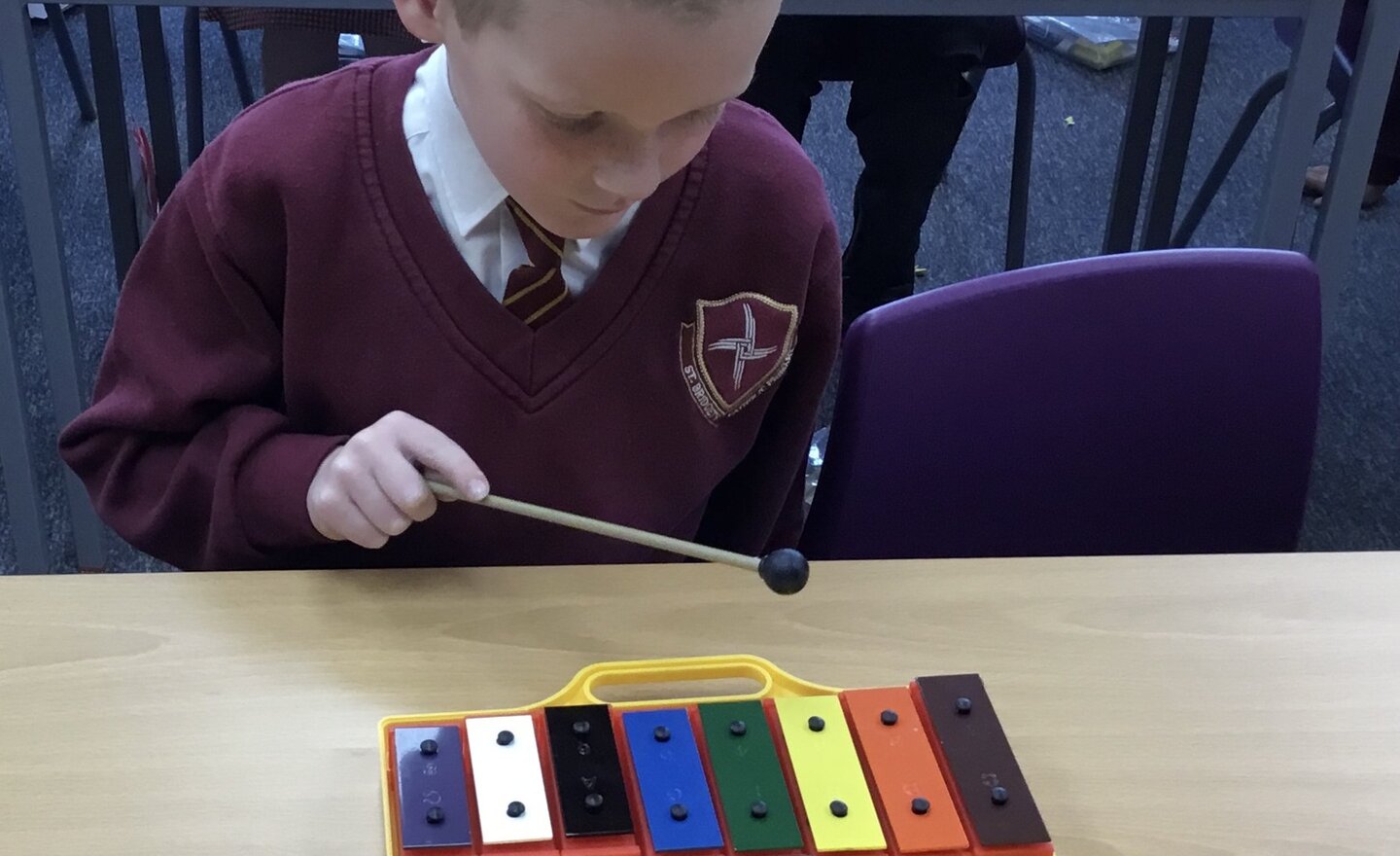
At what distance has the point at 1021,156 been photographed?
2.07 meters

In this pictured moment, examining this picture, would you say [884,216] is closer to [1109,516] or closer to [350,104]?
[1109,516]

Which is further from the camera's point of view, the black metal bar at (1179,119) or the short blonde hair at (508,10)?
the black metal bar at (1179,119)

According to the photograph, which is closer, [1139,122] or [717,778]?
[717,778]

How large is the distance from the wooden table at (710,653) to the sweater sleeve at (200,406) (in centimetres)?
8

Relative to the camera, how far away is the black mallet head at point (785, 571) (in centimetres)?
62

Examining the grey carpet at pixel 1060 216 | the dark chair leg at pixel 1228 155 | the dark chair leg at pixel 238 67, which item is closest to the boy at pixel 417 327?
the grey carpet at pixel 1060 216

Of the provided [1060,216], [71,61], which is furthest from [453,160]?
[71,61]

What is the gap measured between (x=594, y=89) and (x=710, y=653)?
0.27m

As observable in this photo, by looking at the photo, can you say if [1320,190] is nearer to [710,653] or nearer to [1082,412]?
[1082,412]

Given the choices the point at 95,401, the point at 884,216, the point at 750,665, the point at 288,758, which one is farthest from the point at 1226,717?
the point at 884,216

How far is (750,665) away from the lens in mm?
669

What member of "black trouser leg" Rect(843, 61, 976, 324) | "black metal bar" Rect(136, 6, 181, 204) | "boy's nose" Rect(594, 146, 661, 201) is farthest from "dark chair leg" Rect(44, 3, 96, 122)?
"boy's nose" Rect(594, 146, 661, 201)

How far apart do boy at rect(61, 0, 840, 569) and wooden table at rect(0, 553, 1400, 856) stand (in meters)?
0.07

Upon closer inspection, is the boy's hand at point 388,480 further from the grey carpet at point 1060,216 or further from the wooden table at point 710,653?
the grey carpet at point 1060,216
